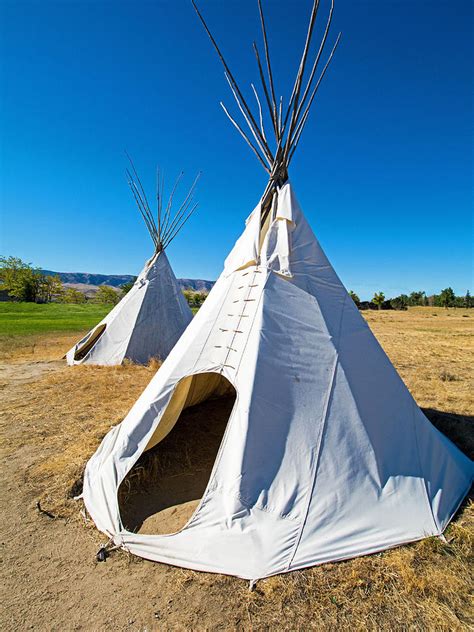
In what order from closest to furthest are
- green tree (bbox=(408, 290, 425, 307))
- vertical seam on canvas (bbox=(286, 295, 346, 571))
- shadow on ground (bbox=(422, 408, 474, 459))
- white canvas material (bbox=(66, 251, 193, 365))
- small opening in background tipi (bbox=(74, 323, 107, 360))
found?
vertical seam on canvas (bbox=(286, 295, 346, 571))
shadow on ground (bbox=(422, 408, 474, 459))
white canvas material (bbox=(66, 251, 193, 365))
small opening in background tipi (bbox=(74, 323, 107, 360))
green tree (bbox=(408, 290, 425, 307))

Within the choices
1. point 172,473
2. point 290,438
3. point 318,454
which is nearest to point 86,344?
point 172,473

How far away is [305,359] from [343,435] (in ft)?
2.39

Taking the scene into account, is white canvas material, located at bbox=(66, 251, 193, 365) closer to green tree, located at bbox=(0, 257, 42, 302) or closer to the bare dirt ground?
the bare dirt ground

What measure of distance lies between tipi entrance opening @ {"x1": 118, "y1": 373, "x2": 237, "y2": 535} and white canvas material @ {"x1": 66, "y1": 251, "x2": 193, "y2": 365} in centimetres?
458

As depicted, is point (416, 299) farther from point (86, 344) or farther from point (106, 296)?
point (86, 344)

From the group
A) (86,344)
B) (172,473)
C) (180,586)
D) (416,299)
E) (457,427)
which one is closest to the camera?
(180,586)

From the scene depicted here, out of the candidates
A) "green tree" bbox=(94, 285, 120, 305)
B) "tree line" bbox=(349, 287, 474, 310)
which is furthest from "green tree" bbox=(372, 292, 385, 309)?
"green tree" bbox=(94, 285, 120, 305)

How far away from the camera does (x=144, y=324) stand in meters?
9.41

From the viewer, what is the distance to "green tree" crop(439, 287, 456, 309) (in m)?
54.9

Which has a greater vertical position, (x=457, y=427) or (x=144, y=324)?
(x=144, y=324)

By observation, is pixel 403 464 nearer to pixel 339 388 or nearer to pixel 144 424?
pixel 339 388

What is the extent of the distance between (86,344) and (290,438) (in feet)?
29.1

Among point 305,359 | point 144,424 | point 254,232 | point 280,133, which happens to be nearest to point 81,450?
point 144,424

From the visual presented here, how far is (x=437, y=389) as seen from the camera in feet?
23.5
